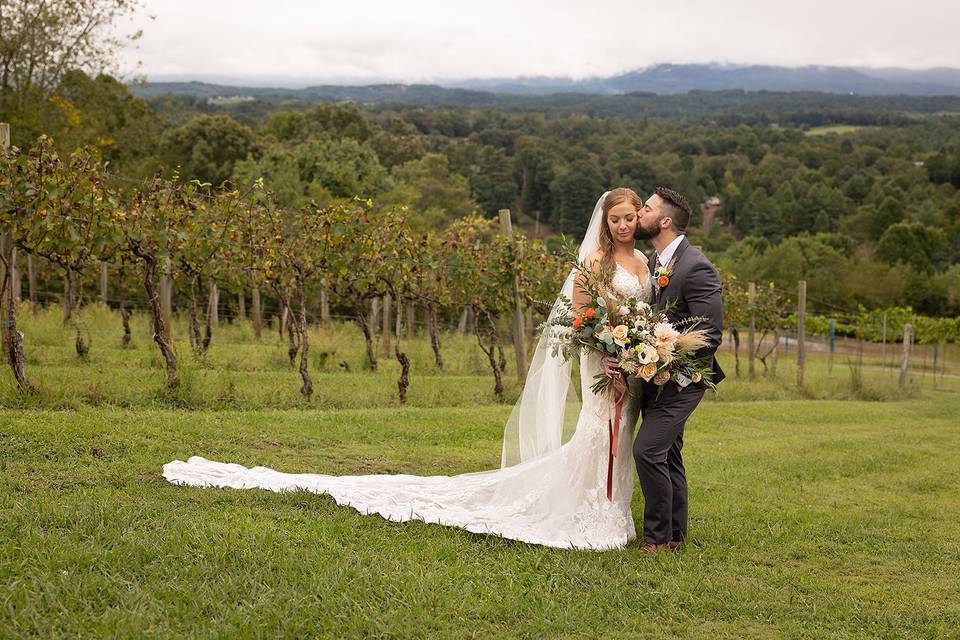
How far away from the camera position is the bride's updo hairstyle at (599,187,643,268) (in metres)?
5.89

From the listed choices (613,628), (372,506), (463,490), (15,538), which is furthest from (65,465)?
(613,628)

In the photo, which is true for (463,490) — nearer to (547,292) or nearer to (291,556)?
(291,556)

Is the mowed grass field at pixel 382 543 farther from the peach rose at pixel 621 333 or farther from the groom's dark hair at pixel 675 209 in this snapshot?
the groom's dark hair at pixel 675 209

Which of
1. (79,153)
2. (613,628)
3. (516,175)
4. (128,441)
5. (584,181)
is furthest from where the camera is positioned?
(516,175)

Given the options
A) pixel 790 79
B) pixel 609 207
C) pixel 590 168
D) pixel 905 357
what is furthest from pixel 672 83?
pixel 609 207

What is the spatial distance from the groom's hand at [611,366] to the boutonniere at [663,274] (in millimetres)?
555

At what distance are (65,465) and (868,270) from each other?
60162 millimetres

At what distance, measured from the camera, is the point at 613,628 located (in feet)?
14.5

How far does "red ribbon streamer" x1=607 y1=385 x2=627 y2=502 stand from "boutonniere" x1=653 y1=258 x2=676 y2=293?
746 millimetres

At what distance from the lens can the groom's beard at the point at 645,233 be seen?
5.84m

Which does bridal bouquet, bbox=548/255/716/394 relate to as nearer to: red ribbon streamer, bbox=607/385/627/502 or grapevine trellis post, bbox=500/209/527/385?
red ribbon streamer, bbox=607/385/627/502

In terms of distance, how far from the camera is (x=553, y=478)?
236 inches

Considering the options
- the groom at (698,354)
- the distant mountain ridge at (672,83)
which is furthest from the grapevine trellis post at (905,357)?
the distant mountain ridge at (672,83)

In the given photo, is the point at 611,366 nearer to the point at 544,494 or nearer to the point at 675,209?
the point at 544,494
